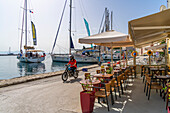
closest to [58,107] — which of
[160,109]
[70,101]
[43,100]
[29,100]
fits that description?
[70,101]

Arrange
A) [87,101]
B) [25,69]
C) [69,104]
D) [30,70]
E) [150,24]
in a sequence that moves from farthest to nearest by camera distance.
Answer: [25,69] → [30,70] → [69,104] → [150,24] → [87,101]

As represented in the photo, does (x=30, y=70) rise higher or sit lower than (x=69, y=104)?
lower

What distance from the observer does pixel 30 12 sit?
3033 centimetres

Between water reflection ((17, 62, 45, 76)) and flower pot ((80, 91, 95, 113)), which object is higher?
flower pot ((80, 91, 95, 113))

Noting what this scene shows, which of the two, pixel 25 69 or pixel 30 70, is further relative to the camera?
pixel 25 69

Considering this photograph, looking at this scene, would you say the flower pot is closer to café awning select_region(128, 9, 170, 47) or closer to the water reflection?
café awning select_region(128, 9, 170, 47)

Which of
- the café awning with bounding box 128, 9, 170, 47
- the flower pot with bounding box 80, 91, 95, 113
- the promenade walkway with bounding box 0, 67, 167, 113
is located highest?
the café awning with bounding box 128, 9, 170, 47

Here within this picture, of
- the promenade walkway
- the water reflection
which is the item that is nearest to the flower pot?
the promenade walkway

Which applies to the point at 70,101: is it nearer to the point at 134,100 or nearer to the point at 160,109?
the point at 134,100

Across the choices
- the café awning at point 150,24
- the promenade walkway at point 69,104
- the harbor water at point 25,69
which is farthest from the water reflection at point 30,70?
the café awning at point 150,24

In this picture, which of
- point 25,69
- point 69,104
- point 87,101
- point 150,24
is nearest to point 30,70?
point 25,69

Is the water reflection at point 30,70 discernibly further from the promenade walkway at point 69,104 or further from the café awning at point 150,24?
the café awning at point 150,24

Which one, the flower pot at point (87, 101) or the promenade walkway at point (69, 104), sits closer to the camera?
the flower pot at point (87, 101)

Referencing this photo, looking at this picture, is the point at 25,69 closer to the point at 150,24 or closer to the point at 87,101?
the point at 87,101
